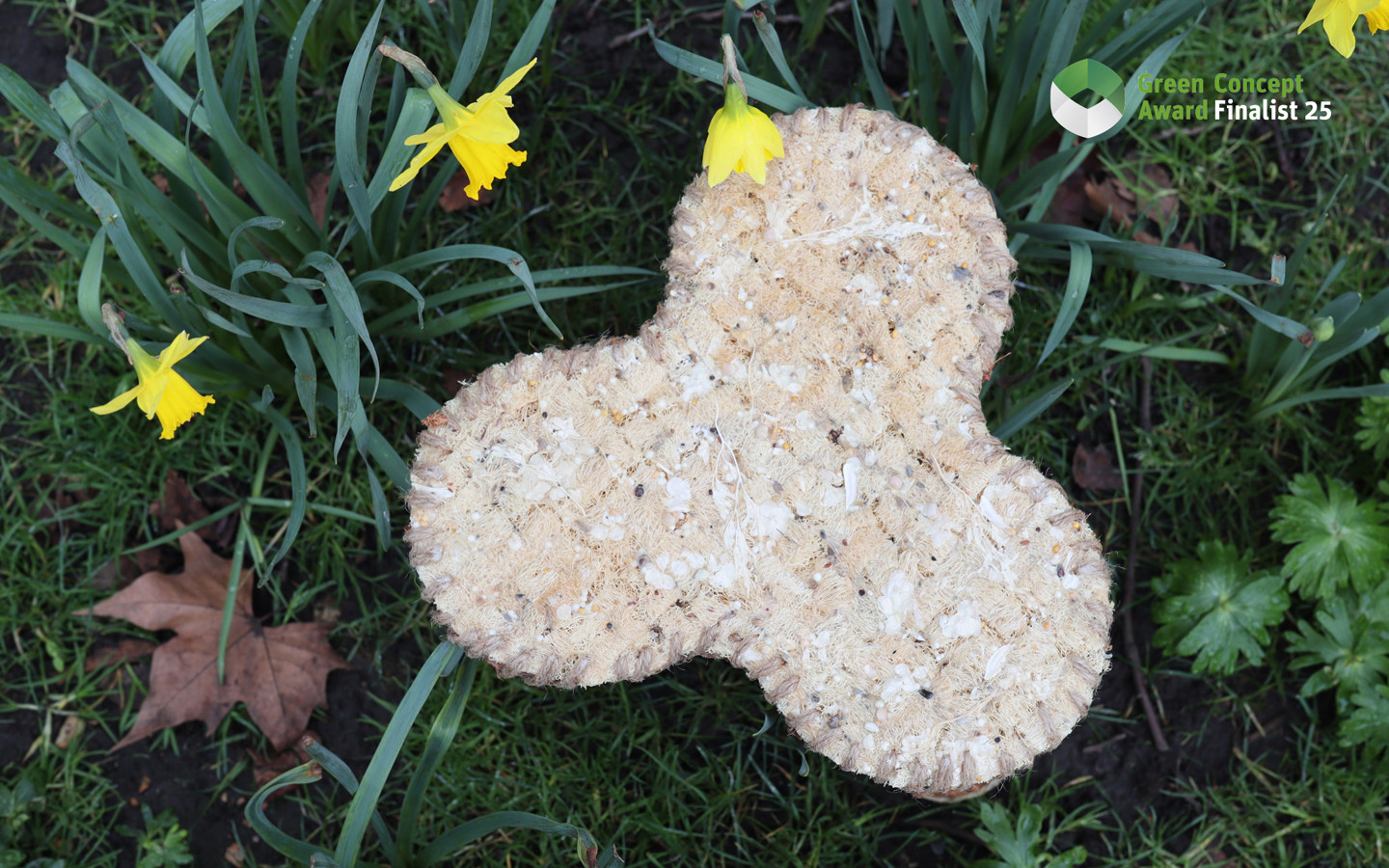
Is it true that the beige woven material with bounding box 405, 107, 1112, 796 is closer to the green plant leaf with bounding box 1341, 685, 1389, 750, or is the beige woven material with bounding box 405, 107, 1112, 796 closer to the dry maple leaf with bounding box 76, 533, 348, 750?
the dry maple leaf with bounding box 76, 533, 348, 750

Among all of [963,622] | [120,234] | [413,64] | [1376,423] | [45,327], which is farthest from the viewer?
[1376,423]

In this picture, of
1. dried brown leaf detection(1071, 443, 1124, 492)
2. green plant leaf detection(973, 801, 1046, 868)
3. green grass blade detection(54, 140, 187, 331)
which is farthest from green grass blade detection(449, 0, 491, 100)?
green plant leaf detection(973, 801, 1046, 868)

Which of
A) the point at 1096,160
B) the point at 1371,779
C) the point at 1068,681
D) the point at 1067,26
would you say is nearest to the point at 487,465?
the point at 1068,681

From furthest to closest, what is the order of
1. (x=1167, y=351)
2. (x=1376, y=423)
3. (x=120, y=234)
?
1. (x=1167, y=351)
2. (x=1376, y=423)
3. (x=120, y=234)

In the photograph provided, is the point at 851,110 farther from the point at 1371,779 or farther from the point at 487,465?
the point at 1371,779

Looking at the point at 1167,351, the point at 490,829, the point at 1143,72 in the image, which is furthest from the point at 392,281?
the point at 1167,351

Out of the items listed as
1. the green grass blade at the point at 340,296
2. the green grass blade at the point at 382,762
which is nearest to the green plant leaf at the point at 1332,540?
the green grass blade at the point at 382,762

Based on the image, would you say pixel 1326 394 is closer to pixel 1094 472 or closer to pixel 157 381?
pixel 1094 472
